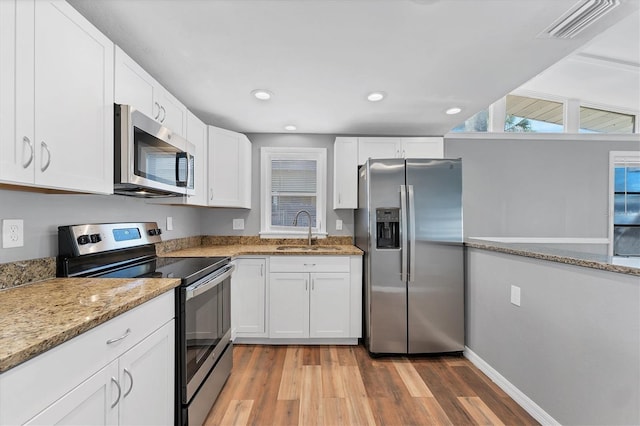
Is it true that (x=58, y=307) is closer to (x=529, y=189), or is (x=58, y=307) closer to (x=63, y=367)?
(x=63, y=367)

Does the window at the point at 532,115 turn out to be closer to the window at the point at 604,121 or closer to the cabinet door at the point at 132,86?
the window at the point at 604,121

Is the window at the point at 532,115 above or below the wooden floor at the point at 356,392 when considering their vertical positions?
above

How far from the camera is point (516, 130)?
11.8 ft

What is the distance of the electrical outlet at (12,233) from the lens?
4.00 feet

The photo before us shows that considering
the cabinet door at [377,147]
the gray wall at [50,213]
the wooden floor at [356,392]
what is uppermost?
the cabinet door at [377,147]

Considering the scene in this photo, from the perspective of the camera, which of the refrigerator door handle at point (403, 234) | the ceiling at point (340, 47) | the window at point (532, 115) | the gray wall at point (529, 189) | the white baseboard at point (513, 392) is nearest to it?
the ceiling at point (340, 47)

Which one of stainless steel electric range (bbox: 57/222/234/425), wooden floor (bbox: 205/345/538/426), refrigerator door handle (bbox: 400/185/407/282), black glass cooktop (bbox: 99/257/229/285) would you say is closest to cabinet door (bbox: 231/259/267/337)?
wooden floor (bbox: 205/345/538/426)

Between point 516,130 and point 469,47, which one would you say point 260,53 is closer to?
point 469,47

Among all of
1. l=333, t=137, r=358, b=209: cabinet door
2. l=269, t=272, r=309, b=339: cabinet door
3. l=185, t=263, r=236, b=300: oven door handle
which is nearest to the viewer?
l=185, t=263, r=236, b=300: oven door handle

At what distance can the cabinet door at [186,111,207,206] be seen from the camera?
2.41 metres

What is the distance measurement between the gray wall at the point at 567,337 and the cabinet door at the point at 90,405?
2135 millimetres

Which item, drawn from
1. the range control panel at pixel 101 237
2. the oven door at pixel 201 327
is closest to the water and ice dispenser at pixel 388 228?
the oven door at pixel 201 327

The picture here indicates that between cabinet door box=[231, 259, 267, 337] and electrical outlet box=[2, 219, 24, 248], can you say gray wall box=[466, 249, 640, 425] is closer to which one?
cabinet door box=[231, 259, 267, 337]

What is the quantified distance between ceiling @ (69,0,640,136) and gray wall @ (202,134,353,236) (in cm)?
81
